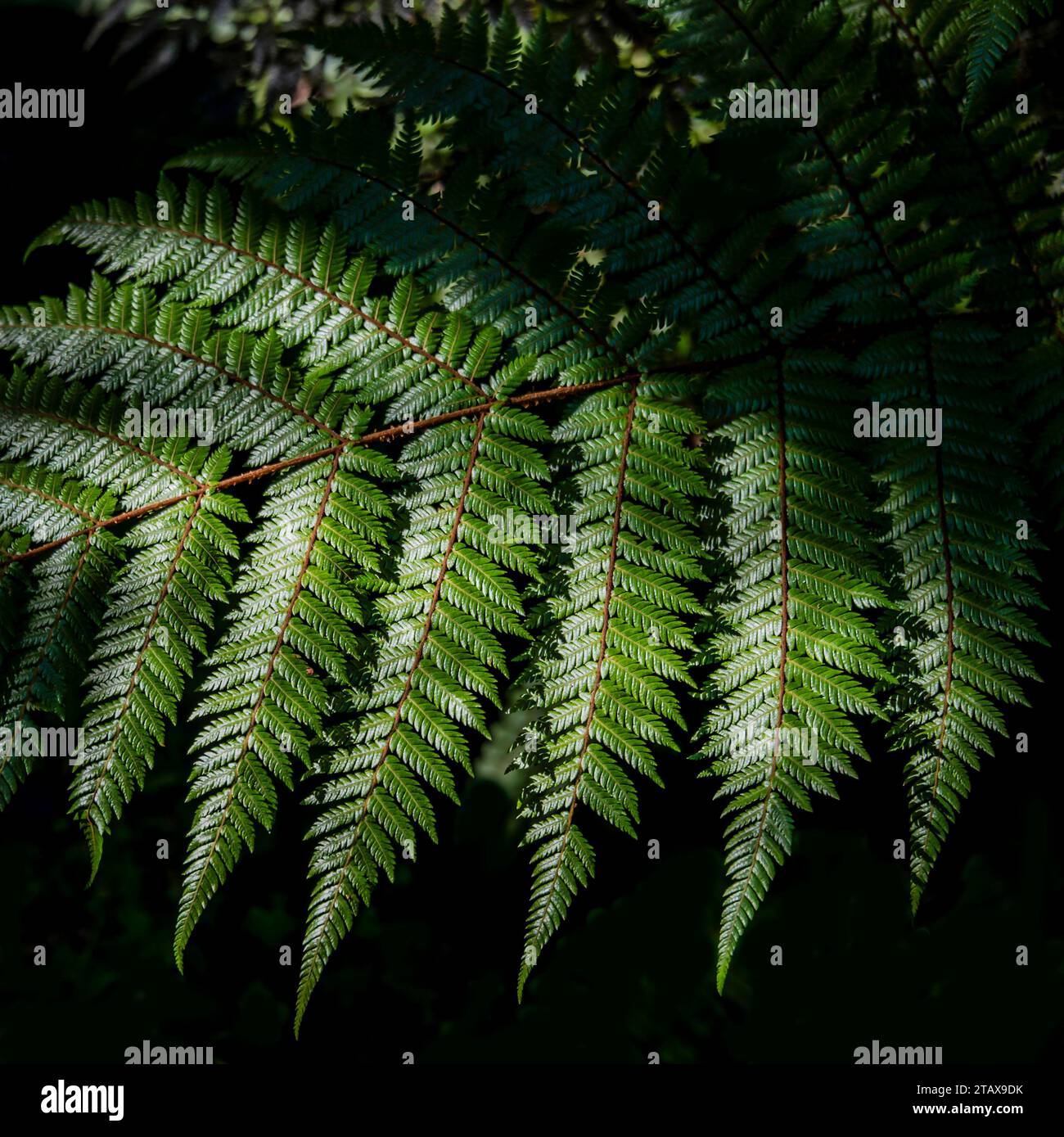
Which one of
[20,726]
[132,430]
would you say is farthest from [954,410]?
[20,726]

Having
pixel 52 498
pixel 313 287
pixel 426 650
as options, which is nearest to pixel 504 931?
pixel 426 650

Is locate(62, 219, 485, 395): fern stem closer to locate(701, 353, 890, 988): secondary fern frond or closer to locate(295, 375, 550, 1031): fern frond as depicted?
locate(295, 375, 550, 1031): fern frond

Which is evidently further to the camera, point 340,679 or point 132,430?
point 132,430

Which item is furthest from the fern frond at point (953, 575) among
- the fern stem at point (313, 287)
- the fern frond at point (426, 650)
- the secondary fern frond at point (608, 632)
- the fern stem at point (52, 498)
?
the fern stem at point (52, 498)

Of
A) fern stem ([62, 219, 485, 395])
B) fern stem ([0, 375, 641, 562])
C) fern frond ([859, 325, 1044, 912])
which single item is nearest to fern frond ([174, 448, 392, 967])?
fern stem ([0, 375, 641, 562])

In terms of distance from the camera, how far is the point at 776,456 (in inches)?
74.1

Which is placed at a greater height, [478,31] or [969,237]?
[478,31]

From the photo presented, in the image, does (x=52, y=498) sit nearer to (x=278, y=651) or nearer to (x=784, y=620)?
(x=278, y=651)

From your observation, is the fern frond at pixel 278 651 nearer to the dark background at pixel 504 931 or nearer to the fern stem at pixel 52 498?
the fern stem at pixel 52 498

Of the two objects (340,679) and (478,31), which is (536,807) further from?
(478,31)

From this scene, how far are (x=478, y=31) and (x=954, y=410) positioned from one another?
1351 millimetres

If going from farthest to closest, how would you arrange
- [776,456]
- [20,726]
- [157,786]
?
1. [157,786]
2. [776,456]
3. [20,726]

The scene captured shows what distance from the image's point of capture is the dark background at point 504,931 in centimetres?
289

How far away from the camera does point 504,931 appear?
11.2 feet
